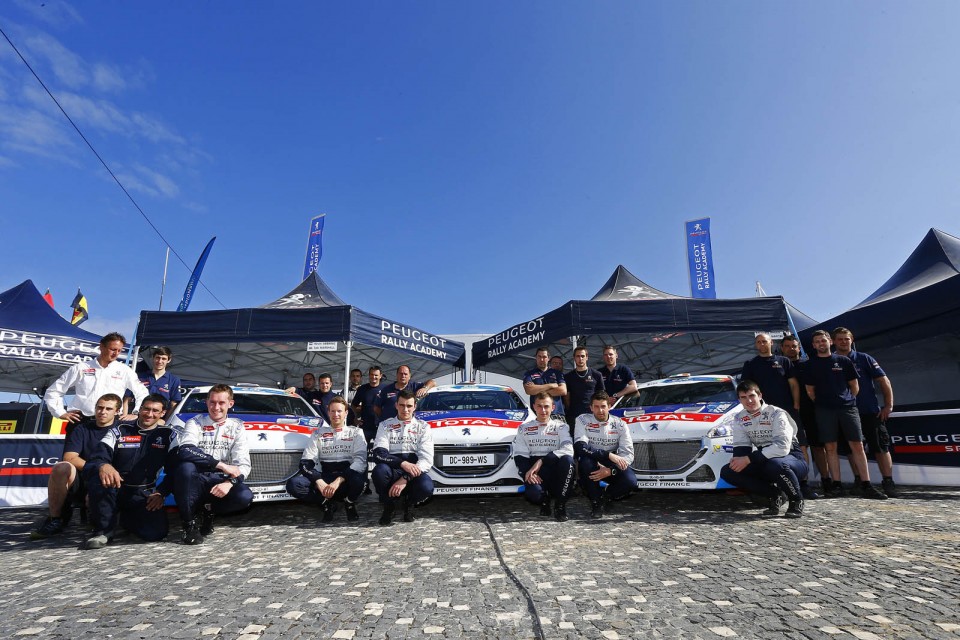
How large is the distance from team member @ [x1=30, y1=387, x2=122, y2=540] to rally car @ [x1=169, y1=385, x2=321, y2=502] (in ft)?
1.76

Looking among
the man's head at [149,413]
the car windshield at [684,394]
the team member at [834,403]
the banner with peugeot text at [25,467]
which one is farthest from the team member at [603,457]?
the banner with peugeot text at [25,467]

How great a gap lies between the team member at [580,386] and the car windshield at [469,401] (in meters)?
0.64

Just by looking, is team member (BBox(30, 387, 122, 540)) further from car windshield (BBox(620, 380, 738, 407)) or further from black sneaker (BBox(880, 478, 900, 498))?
black sneaker (BBox(880, 478, 900, 498))

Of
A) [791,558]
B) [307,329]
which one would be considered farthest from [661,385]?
[307,329]

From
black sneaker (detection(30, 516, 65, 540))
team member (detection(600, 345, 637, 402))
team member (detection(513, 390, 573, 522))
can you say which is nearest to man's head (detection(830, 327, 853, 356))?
team member (detection(600, 345, 637, 402))

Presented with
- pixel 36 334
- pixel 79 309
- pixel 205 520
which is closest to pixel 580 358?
pixel 205 520

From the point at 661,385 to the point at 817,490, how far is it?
234 centimetres

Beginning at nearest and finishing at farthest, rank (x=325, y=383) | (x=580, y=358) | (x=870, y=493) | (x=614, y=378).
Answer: (x=870, y=493)
(x=580, y=358)
(x=614, y=378)
(x=325, y=383)

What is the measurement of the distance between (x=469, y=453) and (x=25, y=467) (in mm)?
5737

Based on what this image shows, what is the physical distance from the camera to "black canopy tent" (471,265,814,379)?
32.0ft

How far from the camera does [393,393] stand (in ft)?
19.7

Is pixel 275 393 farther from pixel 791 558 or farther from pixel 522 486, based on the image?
pixel 791 558

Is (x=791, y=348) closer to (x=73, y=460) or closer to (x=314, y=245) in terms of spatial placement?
(x=73, y=460)

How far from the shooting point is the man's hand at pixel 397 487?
4234 millimetres
